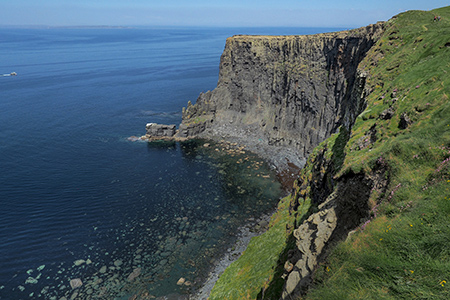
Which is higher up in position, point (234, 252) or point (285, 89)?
point (285, 89)

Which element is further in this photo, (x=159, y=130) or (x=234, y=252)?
(x=159, y=130)

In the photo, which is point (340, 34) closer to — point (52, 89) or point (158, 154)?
point (158, 154)

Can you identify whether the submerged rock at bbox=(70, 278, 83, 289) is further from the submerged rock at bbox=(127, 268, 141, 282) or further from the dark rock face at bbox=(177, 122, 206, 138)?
the dark rock face at bbox=(177, 122, 206, 138)

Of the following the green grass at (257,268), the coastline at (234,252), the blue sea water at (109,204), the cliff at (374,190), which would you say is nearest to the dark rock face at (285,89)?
the cliff at (374,190)

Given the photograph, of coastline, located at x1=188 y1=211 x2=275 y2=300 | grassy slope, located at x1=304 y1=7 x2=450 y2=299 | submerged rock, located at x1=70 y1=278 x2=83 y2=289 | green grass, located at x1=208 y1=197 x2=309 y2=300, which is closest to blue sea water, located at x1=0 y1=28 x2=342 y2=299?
submerged rock, located at x1=70 y1=278 x2=83 y2=289

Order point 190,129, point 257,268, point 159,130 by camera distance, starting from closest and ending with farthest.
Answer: point 257,268, point 159,130, point 190,129

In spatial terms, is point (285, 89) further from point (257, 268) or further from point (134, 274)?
point (134, 274)

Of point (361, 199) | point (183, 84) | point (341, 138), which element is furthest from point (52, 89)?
point (361, 199)

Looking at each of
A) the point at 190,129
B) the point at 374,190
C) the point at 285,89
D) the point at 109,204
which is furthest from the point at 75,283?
the point at 285,89
